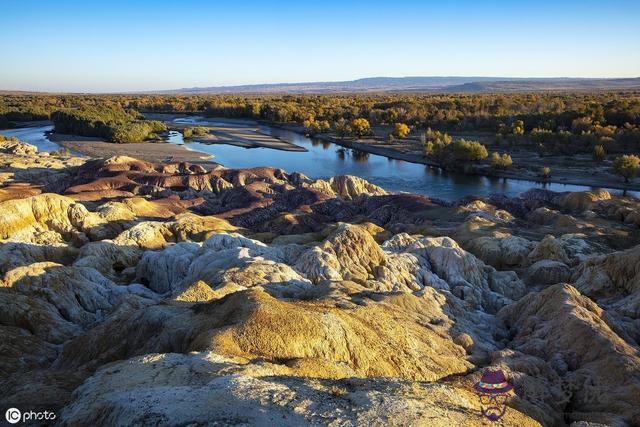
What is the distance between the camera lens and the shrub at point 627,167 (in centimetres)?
5622

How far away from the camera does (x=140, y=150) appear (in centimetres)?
7969

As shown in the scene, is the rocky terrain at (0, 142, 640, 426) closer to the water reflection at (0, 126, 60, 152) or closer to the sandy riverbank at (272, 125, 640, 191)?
the sandy riverbank at (272, 125, 640, 191)

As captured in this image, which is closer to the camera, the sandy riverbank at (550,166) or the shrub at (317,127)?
the sandy riverbank at (550,166)

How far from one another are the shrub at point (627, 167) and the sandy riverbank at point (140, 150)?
5000 cm

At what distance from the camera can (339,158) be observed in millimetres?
78812

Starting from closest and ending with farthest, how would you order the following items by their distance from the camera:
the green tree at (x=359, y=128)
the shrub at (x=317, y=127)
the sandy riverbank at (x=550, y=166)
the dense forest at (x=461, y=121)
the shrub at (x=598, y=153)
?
Result: the sandy riverbank at (x=550, y=166), the shrub at (x=598, y=153), the dense forest at (x=461, y=121), the green tree at (x=359, y=128), the shrub at (x=317, y=127)

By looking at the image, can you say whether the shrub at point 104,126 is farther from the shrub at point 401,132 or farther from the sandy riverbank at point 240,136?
the shrub at point 401,132

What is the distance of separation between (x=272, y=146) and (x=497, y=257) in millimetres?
65062

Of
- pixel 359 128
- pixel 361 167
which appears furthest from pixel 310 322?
pixel 359 128

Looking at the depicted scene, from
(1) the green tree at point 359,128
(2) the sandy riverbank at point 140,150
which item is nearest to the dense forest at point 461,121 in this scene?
(1) the green tree at point 359,128

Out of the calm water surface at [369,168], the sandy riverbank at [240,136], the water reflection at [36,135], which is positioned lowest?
the calm water surface at [369,168]

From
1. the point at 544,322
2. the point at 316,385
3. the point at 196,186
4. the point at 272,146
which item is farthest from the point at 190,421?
the point at 272,146

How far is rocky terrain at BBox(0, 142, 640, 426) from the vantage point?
8125 millimetres

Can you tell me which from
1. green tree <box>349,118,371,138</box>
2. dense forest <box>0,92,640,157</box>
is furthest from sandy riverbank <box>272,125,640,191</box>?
green tree <box>349,118,371,138</box>
